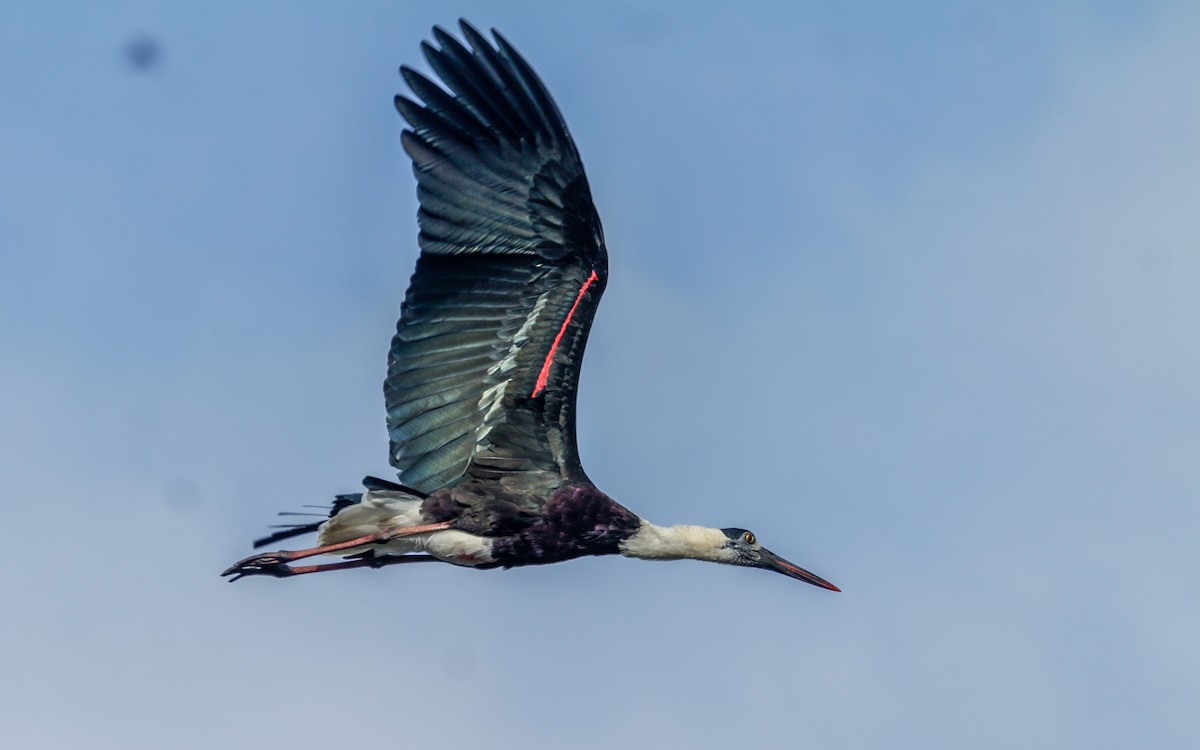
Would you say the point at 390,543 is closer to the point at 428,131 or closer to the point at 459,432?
the point at 459,432

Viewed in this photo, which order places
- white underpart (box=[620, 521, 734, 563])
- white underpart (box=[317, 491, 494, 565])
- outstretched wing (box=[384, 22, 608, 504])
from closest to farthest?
outstretched wing (box=[384, 22, 608, 504]) → white underpart (box=[317, 491, 494, 565]) → white underpart (box=[620, 521, 734, 563])

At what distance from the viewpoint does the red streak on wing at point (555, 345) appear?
20750 mm

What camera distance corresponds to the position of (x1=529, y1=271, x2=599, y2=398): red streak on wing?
20.8 m

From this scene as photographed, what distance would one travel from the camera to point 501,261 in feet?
68.5

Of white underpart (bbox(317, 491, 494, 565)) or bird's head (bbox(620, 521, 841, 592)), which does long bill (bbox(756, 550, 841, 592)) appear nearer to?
bird's head (bbox(620, 521, 841, 592))

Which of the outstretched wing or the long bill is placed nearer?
the outstretched wing

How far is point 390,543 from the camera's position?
21.2 meters

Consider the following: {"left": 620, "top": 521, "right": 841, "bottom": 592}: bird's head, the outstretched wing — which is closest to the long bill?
{"left": 620, "top": 521, "right": 841, "bottom": 592}: bird's head

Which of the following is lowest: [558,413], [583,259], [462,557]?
[462,557]

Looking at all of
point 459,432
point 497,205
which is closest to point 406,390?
point 459,432

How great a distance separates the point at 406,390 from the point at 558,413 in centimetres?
146

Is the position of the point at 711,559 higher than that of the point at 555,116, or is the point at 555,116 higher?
the point at 555,116

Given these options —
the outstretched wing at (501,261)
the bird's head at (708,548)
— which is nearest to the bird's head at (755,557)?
the bird's head at (708,548)

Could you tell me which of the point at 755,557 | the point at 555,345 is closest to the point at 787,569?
the point at 755,557
